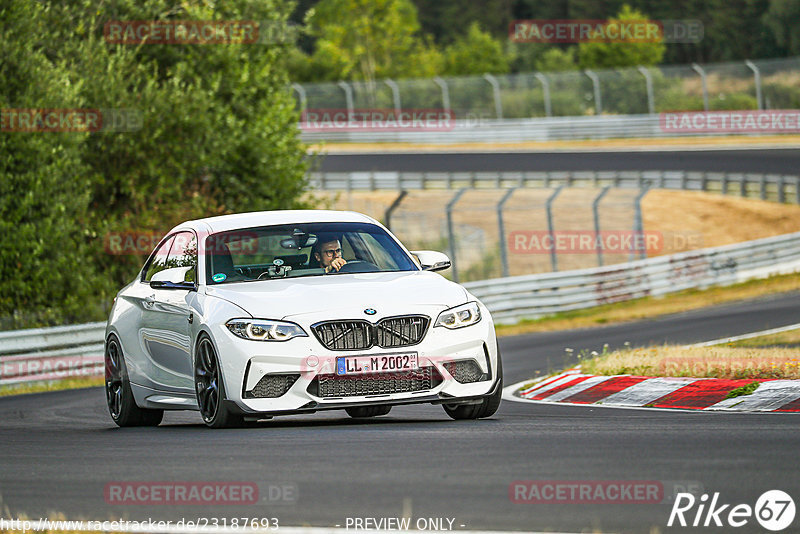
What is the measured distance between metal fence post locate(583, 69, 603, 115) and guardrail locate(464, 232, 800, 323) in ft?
65.3

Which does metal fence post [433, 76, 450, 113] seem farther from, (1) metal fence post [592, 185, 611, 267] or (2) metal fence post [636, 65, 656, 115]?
(1) metal fence post [592, 185, 611, 267]

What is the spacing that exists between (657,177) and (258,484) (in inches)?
1528

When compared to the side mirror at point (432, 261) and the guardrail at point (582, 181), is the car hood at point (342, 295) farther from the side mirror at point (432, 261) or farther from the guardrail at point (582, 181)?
the guardrail at point (582, 181)

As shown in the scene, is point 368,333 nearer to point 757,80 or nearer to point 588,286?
point 588,286

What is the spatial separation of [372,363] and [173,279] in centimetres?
191

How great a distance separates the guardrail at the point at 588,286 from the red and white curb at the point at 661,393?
9.24m

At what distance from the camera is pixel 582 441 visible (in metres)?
7.68

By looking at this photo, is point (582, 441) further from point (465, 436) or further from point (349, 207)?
point (349, 207)

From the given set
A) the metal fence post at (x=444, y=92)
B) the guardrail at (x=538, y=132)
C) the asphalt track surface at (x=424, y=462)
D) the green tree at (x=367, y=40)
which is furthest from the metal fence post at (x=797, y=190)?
the green tree at (x=367, y=40)

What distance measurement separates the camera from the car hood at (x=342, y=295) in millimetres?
8812

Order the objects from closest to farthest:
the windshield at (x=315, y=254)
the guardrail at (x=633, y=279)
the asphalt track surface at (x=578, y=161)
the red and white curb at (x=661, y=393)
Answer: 1. the red and white curb at (x=661, y=393)
2. the windshield at (x=315, y=254)
3. the guardrail at (x=633, y=279)
4. the asphalt track surface at (x=578, y=161)

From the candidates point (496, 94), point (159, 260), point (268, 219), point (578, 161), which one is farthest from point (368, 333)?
point (496, 94)

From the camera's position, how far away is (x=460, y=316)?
9102 millimetres

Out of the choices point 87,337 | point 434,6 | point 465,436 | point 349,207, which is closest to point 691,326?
point 87,337
